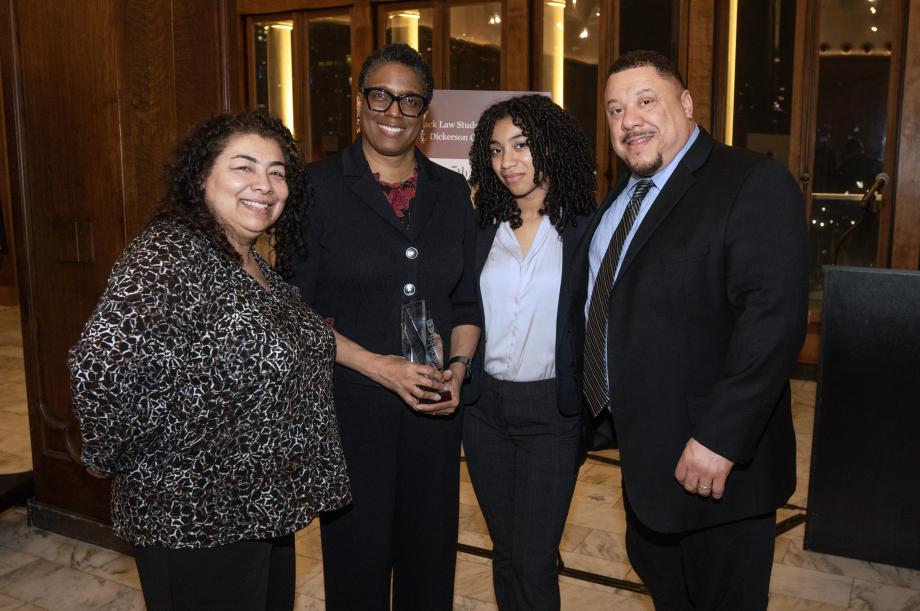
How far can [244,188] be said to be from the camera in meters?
2.00

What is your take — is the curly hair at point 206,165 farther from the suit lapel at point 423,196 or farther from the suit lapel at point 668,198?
the suit lapel at point 668,198

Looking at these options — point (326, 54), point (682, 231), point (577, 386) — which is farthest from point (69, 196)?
point (326, 54)

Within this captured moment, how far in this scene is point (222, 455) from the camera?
6.15 ft

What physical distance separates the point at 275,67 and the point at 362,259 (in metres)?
6.99

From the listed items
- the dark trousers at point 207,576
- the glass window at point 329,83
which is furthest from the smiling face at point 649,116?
the glass window at point 329,83

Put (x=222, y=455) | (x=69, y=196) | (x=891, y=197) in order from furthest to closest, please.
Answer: (x=891, y=197), (x=69, y=196), (x=222, y=455)

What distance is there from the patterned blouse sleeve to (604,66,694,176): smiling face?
117cm

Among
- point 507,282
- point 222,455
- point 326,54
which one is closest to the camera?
point 222,455

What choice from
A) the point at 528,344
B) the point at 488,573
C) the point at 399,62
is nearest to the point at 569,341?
the point at 528,344

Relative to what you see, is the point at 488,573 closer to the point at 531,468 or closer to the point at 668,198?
the point at 531,468

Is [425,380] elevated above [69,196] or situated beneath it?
situated beneath

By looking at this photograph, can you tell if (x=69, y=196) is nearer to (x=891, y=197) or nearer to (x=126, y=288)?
(x=126, y=288)

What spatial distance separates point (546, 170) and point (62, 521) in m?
3.01

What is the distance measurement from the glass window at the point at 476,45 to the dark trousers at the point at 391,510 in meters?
5.53
